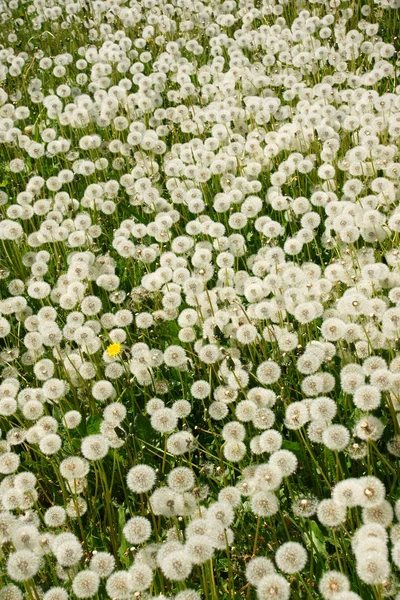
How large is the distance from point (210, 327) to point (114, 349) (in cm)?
48

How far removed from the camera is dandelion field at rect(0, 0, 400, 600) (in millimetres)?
2203

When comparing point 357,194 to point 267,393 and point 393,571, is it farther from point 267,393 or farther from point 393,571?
point 393,571

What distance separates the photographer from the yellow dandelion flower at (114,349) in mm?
3184

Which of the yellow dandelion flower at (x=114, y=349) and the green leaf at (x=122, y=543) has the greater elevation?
the yellow dandelion flower at (x=114, y=349)

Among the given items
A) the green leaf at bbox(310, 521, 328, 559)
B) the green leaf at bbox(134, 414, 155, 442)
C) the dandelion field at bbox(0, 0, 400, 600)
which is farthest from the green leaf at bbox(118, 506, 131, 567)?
the green leaf at bbox(310, 521, 328, 559)

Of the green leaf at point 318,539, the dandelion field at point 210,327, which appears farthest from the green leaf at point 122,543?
the green leaf at point 318,539

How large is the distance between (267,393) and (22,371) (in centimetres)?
151

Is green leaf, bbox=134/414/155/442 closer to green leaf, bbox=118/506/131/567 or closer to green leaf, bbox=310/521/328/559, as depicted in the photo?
green leaf, bbox=118/506/131/567

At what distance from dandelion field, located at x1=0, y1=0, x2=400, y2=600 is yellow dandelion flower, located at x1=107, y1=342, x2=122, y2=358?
24mm

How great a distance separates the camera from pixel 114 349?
320 cm

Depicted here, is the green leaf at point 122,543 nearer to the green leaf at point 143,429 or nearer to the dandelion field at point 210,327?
the dandelion field at point 210,327

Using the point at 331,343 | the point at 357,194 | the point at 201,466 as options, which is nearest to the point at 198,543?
the point at 201,466

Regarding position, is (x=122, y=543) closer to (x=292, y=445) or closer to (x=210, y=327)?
(x=292, y=445)

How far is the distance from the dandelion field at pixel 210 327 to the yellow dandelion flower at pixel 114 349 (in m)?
0.02
